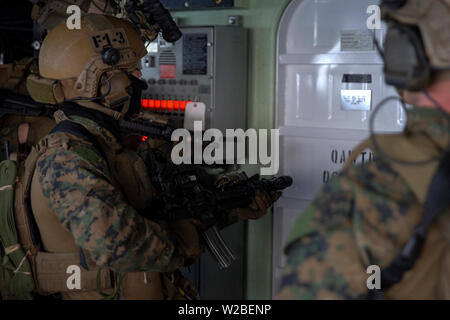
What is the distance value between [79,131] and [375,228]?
1819mm

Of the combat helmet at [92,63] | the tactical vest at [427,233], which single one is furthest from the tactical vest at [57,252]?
the tactical vest at [427,233]

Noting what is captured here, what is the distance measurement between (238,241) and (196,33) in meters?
1.50

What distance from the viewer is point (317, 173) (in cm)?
399

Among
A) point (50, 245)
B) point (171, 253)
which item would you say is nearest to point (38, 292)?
point (50, 245)

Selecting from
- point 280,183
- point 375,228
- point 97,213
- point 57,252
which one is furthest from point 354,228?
point 280,183

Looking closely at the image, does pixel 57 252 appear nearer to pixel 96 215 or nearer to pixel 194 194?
pixel 96 215

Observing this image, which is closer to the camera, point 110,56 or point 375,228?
point 375,228

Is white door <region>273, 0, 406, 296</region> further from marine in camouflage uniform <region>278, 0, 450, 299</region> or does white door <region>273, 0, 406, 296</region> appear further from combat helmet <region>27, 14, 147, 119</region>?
marine in camouflage uniform <region>278, 0, 450, 299</region>

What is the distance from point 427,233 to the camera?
1474 mm

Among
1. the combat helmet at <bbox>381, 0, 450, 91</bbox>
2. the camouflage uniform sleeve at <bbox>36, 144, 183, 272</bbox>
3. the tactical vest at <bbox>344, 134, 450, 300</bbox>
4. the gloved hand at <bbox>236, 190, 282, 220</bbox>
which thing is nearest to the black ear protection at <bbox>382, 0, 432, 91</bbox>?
the combat helmet at <bbox>381, 0, 450, 91</bbox>

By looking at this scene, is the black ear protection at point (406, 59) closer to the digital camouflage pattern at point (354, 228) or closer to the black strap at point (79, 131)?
the digital camouflage pattern at point (354, 228)

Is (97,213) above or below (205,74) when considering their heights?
below

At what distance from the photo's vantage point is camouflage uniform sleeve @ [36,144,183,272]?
261 cm
